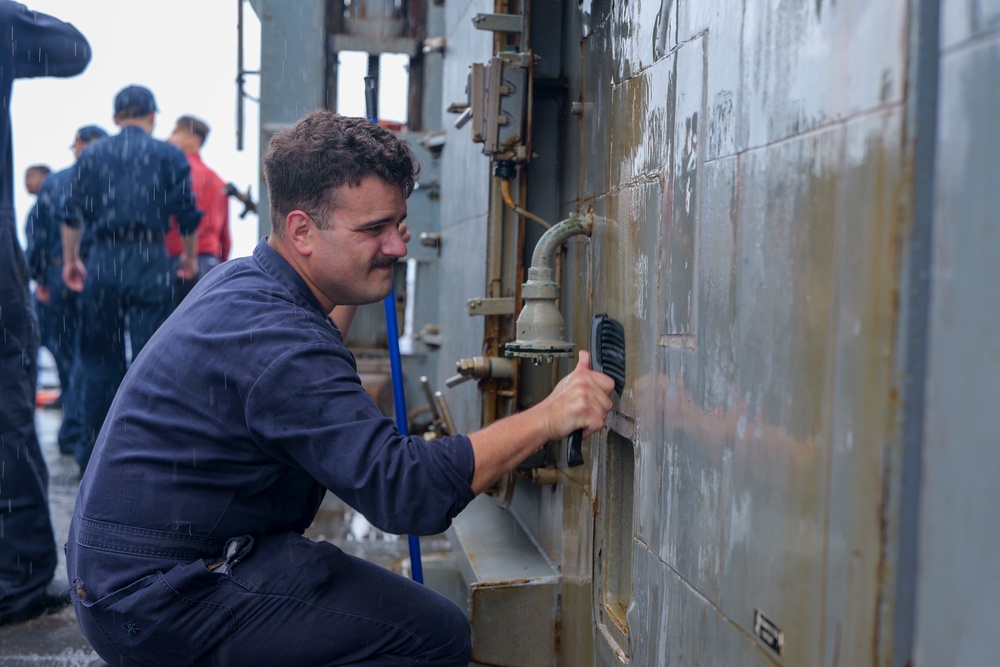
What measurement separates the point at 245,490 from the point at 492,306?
1.66 meters

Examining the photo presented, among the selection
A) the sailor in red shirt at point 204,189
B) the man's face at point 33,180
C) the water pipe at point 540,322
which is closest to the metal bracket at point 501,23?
the water pipe at point 540,322

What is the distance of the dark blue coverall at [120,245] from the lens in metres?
5.83

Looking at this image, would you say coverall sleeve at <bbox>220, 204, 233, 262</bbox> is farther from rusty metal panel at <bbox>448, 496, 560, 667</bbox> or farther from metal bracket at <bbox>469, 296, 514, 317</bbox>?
rusty metal panel at <bbox>448, 496, 560, 667</bbox>

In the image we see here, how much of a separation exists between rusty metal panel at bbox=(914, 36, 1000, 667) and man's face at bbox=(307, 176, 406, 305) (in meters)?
1.46

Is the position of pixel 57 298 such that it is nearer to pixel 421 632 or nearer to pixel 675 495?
pixel 421 632

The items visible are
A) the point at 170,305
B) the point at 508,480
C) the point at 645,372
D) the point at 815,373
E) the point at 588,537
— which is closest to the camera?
the point at 815,373

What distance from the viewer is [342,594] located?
2.55 metres

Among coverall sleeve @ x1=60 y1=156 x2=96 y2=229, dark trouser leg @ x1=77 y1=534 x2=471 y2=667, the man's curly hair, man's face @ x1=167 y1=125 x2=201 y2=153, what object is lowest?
dark trouser leg @ x1=77 y1=534 x2=471 y2=667

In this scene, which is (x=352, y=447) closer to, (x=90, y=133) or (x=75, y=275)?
(x=75, y=275)

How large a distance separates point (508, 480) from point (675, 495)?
185 cm

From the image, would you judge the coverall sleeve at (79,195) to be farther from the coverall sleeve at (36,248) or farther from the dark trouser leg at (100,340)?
the coverall sleeve at (36,248)

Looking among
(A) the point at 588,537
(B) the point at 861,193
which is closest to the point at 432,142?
(A) the point at 588,537

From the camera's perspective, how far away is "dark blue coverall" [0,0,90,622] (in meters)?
4.03

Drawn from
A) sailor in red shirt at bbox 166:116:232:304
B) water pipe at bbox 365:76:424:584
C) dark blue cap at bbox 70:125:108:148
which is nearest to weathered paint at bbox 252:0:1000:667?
water pipe at bbox 365:76:424:584
